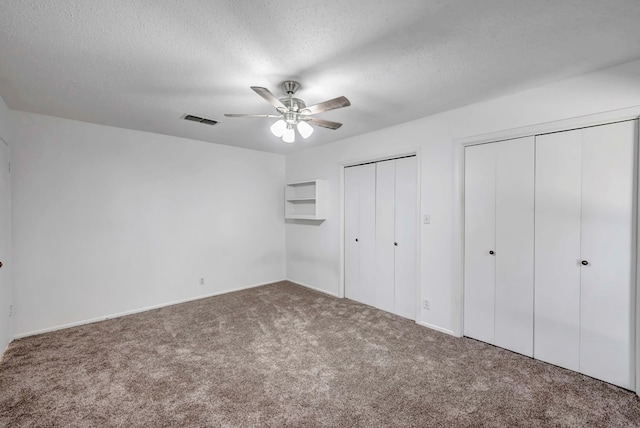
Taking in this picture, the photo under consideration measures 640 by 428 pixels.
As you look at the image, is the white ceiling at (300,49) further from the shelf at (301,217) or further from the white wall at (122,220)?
the shelf at (301,217)

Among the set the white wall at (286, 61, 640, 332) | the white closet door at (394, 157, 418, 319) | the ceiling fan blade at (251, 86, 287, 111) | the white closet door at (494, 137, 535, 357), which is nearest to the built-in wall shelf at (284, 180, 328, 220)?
the white wall at (286, 61, 640, 332)

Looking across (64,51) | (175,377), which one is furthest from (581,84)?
(175,377)

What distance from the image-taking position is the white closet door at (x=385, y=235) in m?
3.66

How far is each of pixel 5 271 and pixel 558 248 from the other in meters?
5.14

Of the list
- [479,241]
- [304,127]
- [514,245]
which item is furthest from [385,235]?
[304,127]

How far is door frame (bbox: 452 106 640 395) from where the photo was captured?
6.66ft

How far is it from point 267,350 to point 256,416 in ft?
2.87

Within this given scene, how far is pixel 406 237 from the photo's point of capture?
11.5 feet

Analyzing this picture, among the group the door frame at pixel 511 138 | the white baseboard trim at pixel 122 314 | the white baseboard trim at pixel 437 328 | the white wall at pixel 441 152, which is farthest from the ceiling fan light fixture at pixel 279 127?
the white baseboard trim at pixel 122 314

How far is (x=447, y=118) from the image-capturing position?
3010mm

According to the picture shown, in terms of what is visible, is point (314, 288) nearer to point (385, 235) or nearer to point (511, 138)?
point (385, 235)

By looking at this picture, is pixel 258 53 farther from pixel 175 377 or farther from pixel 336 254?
pixel 336 254

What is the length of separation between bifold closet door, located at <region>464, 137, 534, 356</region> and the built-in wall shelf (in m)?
2.15

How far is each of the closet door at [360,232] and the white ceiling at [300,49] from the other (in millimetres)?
1343
